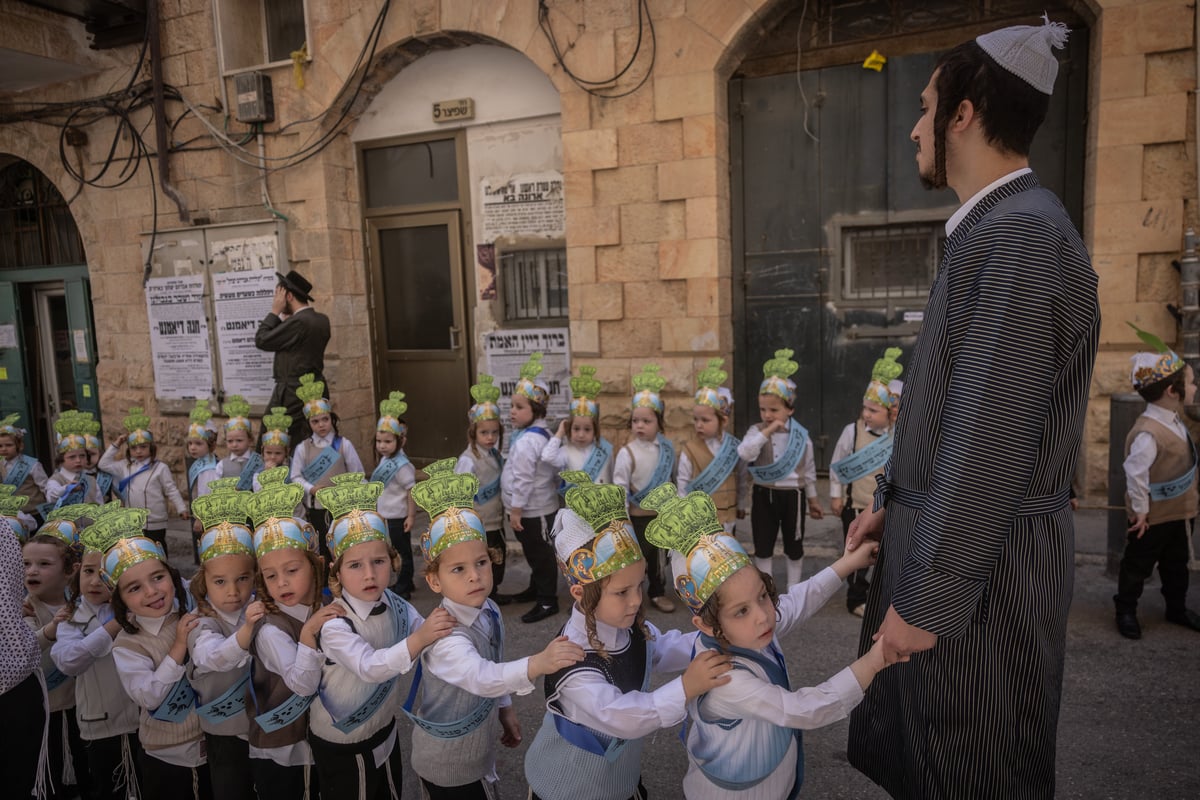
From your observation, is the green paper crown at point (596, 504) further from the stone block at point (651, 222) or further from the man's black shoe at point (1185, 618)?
the stone block at point (651, 222)

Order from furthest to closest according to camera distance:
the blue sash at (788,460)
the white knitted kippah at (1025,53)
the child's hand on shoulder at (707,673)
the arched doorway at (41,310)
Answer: the arched doorway at (41,310) → the blue sash at (788,460) → the child's hand on shoulder at (707,673) → the white knitted kippah at (1025,53)

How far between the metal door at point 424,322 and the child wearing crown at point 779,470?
3740mm

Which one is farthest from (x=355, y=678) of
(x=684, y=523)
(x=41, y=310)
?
(x=41, y=310)

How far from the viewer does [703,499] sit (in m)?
2.17

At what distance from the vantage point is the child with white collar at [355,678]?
256cm

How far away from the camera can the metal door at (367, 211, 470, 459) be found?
25.9 ft

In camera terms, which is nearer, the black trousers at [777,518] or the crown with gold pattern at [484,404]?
the black trousers at [777,518]

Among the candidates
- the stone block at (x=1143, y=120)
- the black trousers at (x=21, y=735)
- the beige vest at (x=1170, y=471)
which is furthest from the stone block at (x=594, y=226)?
the black trousers at (x=21, y=735)

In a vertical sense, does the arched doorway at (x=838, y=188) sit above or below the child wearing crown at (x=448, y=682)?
above

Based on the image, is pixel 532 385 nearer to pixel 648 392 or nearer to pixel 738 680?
pixel 648 392

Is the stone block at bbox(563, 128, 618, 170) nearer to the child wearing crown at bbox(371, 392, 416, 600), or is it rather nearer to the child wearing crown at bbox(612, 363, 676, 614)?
the child wearing crown at bbox(612, 363, 676, 614)

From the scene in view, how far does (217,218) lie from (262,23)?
1.97 m

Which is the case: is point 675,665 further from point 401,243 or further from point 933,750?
point 401,243

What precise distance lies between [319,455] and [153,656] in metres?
2.99
